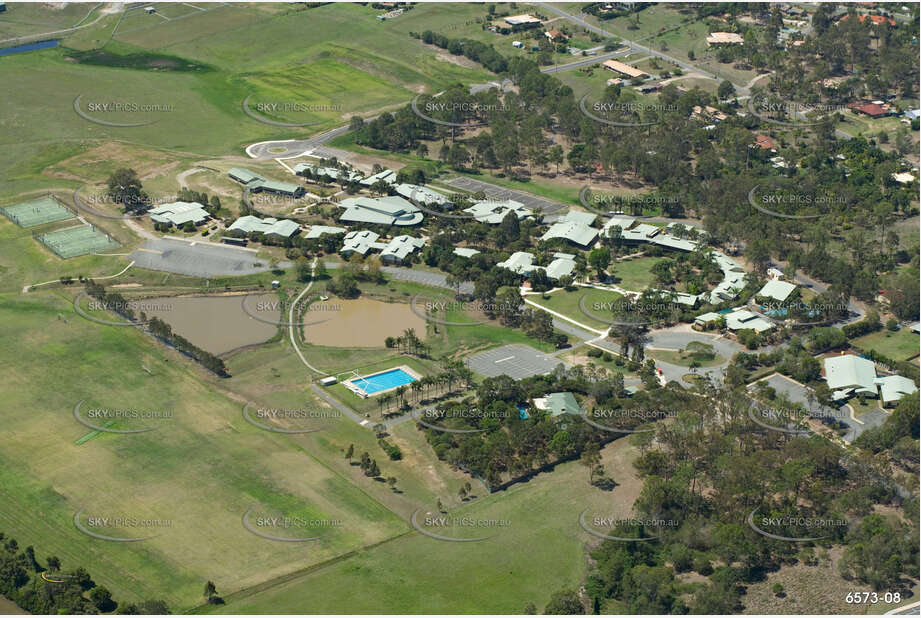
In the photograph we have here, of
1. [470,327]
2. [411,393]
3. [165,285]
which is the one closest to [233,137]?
[165,285]

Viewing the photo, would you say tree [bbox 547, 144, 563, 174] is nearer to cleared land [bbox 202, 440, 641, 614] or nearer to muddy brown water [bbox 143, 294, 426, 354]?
muddy brown water [bbox 143, 294, 426, 354]

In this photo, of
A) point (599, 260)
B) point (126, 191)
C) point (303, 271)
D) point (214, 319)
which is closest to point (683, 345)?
point (599, 260)

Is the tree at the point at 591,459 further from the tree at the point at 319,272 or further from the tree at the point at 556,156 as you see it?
the tree at the point at 556,156

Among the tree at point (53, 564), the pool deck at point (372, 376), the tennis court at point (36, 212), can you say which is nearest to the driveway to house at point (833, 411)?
the pool deck at point (372, 376)

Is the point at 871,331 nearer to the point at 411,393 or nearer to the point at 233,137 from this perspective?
the point at 411,393

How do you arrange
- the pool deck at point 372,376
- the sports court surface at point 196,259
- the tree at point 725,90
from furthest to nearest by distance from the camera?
the tree at point 725,90 < the sports court surface at point 196,259 < the pool deck at point 372,376

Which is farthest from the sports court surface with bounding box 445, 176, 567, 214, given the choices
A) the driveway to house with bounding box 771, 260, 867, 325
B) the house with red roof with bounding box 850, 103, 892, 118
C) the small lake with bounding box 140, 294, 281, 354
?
the house with red roof with bounding box 850, 103, 892, 118

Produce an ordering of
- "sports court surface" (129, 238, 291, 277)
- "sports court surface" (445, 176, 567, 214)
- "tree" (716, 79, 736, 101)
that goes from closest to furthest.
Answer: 1. "sports court surface" (129, 238, 291, 277)
2. "sports court surface" (445, 176, 567, 214)
3. "tree" (716, 79, 736, 101)
